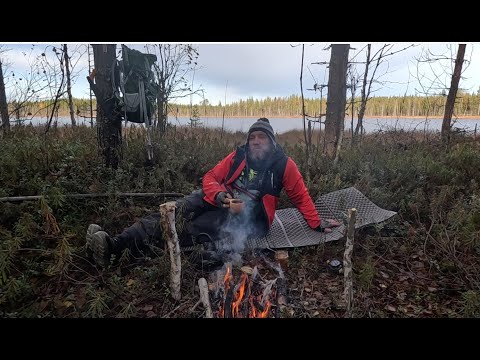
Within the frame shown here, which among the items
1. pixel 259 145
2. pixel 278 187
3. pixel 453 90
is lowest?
pixel 278 187

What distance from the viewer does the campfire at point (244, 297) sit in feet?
8.72

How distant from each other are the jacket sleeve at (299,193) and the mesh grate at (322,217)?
0.21 metres

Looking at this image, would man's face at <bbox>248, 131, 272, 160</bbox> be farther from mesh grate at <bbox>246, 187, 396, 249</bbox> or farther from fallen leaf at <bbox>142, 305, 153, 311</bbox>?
fallen leaf at <bbox>142, 305, 153, 311</bbox>

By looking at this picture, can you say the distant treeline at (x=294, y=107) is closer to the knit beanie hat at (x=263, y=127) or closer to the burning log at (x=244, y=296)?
the knit beanie hat at (x=263, y=127)

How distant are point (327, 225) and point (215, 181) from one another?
153cm

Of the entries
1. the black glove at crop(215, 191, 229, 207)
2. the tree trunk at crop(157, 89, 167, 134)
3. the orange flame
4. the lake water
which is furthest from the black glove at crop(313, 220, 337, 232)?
the tree trunk at crop(157, 89, 167, 134)

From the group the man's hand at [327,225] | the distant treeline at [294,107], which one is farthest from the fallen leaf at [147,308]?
the distant treeline at [294,107]

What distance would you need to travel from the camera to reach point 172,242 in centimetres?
290

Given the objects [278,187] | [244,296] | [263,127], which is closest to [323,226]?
[278,187]

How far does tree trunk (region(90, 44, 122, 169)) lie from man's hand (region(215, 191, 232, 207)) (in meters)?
2.10

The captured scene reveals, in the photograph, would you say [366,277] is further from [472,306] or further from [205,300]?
[205,300]

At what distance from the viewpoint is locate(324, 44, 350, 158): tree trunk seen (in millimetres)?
7746
